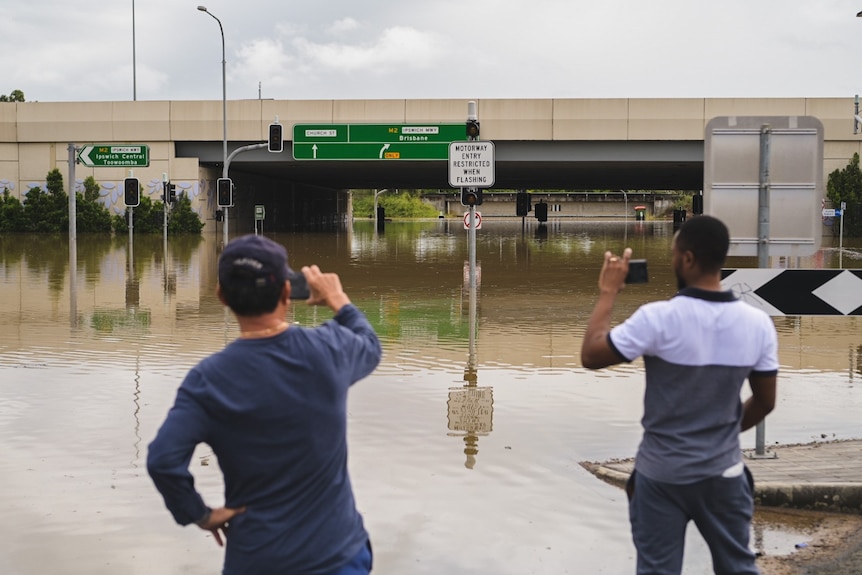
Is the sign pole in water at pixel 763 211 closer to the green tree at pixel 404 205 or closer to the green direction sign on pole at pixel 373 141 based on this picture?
the green direction sign on pole at pixel 373 141

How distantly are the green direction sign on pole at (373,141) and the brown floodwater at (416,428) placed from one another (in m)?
29.1

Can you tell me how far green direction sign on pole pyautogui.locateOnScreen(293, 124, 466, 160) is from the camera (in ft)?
160

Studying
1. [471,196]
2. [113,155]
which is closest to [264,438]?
[471,196]

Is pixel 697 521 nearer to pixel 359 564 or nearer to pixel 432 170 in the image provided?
pixel 359 564

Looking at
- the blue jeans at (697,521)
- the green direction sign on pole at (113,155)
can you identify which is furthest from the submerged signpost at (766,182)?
the green direction sign on pole at (113,155)

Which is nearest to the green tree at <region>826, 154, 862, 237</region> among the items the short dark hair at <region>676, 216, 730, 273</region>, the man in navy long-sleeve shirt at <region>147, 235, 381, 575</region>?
the short dark hair at <region>676, 216, 730, 273</region>

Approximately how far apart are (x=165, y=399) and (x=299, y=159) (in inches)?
1624

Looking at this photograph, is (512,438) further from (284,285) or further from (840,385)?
(284,285)

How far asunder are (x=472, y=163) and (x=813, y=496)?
10.2m

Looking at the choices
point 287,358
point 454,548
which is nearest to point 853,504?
point 454,548

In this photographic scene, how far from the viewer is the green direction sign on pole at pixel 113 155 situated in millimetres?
31141

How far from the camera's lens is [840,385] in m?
11.1

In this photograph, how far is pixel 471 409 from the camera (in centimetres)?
970

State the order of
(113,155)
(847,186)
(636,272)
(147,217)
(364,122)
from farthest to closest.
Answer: (147,217), (364,122), (847,186), (113,155), (636,272)
